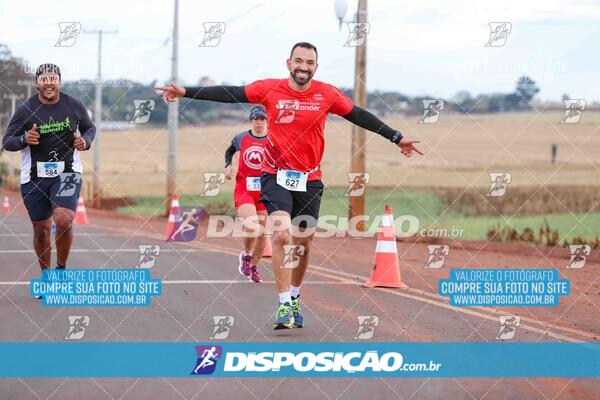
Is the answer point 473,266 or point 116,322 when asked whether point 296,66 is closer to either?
point 116,322

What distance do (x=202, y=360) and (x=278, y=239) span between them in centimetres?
217

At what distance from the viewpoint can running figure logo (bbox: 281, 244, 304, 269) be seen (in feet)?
35.6

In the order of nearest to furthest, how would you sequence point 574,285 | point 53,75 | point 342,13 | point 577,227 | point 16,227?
1. point 53,75
2. point 574,285
3. point 342,13
4. point 577,227
5. point 16,227

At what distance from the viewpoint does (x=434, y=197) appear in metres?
36.5

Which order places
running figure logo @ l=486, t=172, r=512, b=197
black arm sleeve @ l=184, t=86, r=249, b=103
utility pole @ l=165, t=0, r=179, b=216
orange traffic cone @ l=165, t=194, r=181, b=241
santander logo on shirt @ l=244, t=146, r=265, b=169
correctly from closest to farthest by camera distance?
black arm sleeve @ l=184, t=86, r=249, b=103
santander logo on shirt @ l=244, t=146, r=265, b=169
running figure logo @ l=486, t=172, r=512, b=197
orange traffic cone @ l=165, t=194, r=181, b=241
utility pole @ l=165, t=0, r=179, b=216

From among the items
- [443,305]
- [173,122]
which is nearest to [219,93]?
[443,305]

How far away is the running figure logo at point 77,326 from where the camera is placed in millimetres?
10164

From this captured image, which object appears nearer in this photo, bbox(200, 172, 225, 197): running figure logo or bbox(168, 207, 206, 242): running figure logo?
bbox(200, 172, 225, 197): running figure logo

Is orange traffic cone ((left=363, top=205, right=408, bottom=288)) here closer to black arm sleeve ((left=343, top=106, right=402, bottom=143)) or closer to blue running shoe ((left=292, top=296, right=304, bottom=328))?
black arm sleeve ((left=343, top=106, right=402, bottom=143))

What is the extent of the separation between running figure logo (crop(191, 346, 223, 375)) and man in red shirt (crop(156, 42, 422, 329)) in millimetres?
1752

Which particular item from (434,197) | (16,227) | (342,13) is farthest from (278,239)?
(434,197)

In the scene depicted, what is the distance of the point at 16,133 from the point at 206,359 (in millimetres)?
4675

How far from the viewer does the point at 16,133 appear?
12.4 metres

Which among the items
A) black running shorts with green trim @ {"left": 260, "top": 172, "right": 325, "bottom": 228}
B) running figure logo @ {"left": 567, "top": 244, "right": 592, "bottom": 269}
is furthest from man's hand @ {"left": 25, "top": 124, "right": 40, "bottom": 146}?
running figure logo @ {"left": 567, "top": 244, "right": 592, "bottom": 269}
